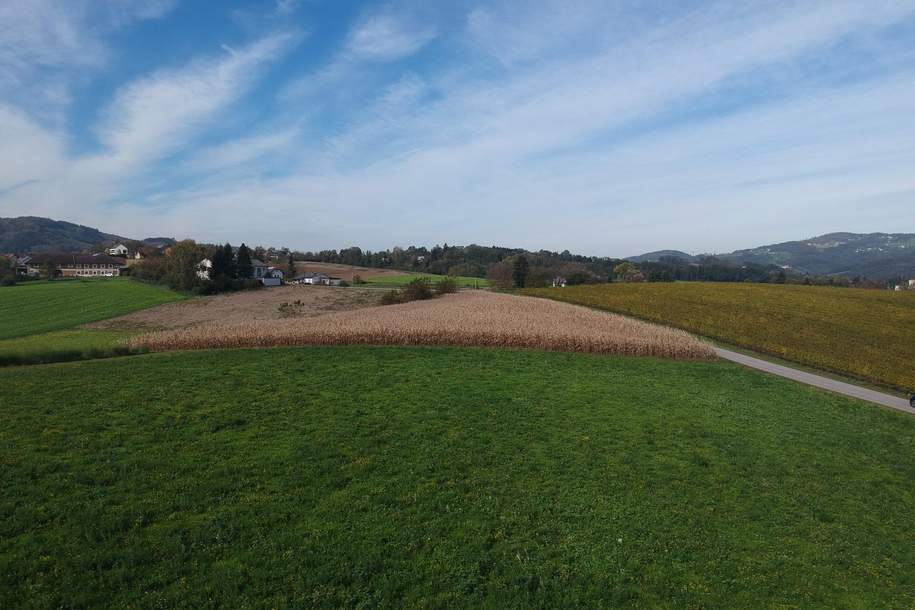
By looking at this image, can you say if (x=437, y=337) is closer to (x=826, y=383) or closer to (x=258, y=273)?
(x=826, y=383)

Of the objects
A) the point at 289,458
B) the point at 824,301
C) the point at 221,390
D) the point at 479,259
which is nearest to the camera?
the point at 289,458

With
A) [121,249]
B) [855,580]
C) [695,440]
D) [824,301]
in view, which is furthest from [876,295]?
[121,249]

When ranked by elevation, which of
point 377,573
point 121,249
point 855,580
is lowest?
point 855,580

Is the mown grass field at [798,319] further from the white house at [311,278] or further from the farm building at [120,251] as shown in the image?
the farm building at [120,251]

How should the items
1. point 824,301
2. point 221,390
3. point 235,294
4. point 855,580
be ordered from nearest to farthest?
point 855,580 < point 221,390 < point 824,301 < point 235,294

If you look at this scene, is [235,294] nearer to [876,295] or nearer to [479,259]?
[876,295]

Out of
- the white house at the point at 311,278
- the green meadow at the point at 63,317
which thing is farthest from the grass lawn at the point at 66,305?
the white house at the point at 311,278

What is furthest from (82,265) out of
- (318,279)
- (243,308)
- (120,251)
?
(243,308)
